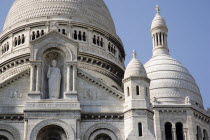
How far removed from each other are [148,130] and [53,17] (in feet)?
63.1

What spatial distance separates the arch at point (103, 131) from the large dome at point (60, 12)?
1685 centimetres

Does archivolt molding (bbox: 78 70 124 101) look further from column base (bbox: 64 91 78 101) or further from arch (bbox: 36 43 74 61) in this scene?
column base (bbox: 64 91 78 101)

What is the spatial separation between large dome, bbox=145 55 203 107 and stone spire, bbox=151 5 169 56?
306cm

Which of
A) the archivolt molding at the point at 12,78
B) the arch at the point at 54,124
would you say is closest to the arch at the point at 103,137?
the arch at the point at 54,124

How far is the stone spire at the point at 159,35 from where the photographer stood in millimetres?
54625

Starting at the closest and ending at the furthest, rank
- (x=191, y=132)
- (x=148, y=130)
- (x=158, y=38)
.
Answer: (x=148, y=130) → (x=191, y=132) → (x=158, y=38)

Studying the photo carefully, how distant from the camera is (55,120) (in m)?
37.6

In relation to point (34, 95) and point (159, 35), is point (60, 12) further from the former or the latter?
point (34, 95)

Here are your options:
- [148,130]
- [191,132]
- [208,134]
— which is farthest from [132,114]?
[208,134]

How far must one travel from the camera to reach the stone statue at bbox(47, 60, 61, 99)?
3903cm

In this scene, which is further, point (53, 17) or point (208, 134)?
point (53, 17)

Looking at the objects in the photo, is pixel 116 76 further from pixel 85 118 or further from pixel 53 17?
pixel 85 118

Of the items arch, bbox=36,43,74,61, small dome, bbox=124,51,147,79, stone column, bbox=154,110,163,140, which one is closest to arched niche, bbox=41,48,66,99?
arch, bbox=36,43,74,61

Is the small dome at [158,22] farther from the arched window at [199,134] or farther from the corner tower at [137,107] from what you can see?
the corner tower at [137,107]
